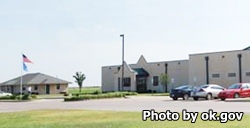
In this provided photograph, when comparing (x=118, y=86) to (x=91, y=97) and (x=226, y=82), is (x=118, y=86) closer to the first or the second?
(x=226, y=82)

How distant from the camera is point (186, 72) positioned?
65.9 meters

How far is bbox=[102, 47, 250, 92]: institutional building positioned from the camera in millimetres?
56969

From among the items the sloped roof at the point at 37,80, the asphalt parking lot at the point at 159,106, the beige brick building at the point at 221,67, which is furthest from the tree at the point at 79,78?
the asphalt parking lot at the point at 159,106

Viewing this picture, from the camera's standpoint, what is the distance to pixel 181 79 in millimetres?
66438

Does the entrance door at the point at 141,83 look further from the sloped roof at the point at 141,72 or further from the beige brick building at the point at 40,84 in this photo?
the beige brick building at the point at 40,84

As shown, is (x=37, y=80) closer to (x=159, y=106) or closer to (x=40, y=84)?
Answer: (x=40, y=84)

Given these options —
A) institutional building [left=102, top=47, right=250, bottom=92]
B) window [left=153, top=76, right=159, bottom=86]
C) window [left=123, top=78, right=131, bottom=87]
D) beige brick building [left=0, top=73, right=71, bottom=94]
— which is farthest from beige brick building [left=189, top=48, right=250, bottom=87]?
beige brick building [left=0, top=73, right=71, bottom=94]

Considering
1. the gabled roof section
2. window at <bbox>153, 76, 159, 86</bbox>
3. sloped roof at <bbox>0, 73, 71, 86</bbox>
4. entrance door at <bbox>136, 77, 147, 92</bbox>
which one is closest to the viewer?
window at <bbox>153, 76, 159, 86</bbox>

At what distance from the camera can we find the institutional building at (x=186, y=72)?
57.0 m

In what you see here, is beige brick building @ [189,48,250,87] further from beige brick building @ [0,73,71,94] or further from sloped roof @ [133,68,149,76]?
beige brick building @ [0,73,71,94]

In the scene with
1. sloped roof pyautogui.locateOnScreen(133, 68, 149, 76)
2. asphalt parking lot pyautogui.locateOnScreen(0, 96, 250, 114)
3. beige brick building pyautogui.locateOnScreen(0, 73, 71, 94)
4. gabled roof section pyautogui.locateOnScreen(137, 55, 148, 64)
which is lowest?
asphalt parking lot pyautogui.locateOnScreen(0, 96, 250, 114)

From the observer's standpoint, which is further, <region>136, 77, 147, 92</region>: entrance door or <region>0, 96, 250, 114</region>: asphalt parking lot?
<region>136, 77, 147, 92</region>: entrance door

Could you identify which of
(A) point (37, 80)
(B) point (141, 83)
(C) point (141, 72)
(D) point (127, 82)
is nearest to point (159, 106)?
(B) point (141, 83)

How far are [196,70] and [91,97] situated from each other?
2207 centimetres
